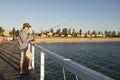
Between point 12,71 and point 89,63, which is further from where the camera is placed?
point 89,63

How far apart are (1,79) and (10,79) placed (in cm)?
24

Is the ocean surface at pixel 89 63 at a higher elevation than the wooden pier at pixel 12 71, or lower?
lower

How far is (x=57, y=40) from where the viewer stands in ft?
515

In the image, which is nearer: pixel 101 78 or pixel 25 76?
pixel 101 78

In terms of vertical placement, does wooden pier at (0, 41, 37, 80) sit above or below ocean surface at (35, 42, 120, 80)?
above

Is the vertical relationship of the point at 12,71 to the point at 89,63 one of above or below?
above

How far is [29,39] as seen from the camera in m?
6.84

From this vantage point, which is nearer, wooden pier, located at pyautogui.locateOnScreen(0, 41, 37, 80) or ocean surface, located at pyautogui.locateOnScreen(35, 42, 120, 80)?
wooden pier, located at pyautogui.locateOnScreen(0, 41, 37, 80)


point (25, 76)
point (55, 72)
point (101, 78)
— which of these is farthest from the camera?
point (55, 72)

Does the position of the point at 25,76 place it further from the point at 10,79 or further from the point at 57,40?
the point at 57,40

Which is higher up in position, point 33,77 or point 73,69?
point 73,69

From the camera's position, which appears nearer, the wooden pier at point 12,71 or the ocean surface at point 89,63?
the wooden pier at point 12,71

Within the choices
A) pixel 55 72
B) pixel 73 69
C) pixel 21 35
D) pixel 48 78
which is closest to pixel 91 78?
pixel 73 69

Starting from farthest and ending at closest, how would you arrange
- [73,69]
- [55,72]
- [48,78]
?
1. [55,72]
2. [48,78]
3. [73,69]
